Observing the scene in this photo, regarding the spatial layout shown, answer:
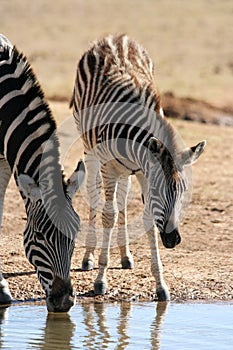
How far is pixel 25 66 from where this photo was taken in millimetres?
7773

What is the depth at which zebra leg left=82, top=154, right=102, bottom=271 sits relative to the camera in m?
9.21

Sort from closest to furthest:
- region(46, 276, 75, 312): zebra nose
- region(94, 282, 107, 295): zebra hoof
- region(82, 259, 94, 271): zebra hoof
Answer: region(46, 276, 75, 312): zebra nose < region(94, 282, 107, 295): zebra hoof < region(82, 259, 94, 271): zebra hoof

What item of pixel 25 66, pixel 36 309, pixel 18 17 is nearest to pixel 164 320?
pixel 36 309

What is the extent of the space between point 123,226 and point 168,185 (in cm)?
196

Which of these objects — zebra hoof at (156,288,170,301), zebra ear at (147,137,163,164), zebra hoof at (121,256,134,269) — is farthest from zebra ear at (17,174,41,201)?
zebra hoof at (121,256,134,269)

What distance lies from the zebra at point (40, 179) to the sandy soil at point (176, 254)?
4.50 ft

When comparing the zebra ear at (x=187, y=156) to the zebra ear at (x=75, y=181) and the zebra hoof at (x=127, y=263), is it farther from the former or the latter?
the zebra hoof at (x=127, y=263)

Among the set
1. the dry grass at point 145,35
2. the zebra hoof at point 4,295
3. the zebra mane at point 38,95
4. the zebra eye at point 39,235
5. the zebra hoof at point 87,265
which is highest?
the dry grass at point 145,35

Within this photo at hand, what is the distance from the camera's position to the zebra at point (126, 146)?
7727 mm

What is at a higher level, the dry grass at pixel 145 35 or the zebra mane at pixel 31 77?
the dry grass at pixel 145 35

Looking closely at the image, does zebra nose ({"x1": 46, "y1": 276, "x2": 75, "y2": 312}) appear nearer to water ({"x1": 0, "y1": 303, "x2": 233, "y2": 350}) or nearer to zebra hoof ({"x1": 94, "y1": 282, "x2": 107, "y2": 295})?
water ({"x1": 0, "y1": 303, "x2": 233, "y2": 350})

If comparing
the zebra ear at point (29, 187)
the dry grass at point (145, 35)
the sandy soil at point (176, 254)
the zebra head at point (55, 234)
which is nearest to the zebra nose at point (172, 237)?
the sandy soil at point (176, 254)

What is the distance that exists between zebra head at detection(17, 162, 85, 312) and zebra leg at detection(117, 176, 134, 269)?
230 cm

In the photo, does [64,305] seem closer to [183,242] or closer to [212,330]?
[212,330]
